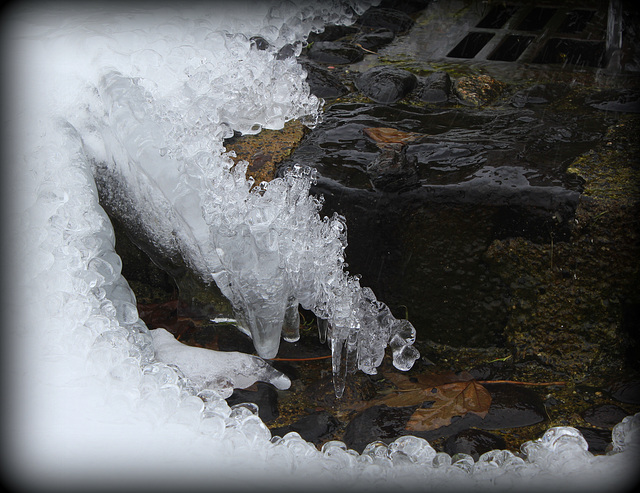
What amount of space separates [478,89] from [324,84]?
793mm

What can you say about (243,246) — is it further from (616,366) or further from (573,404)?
(616,366)

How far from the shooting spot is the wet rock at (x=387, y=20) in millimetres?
4012

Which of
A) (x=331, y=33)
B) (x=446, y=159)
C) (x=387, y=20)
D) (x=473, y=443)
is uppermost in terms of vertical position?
(x=387, y=20)

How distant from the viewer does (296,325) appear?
2.58 meters

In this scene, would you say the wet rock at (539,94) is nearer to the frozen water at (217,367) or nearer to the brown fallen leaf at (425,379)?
the brown fallen leaf at (425,379)

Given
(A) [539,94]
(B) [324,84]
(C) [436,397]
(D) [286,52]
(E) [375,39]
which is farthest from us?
(E) [375,39]

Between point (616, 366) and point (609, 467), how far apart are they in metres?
0.59

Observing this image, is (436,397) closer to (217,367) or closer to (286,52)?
(217,367)

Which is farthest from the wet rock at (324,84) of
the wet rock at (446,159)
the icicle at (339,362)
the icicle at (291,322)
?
the icicle at (339,362)

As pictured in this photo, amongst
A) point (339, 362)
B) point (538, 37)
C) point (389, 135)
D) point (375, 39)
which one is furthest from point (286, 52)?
point (339, 362)

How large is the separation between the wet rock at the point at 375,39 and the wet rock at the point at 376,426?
2331 millimetres

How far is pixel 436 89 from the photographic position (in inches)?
121

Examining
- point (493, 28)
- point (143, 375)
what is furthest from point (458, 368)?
point (493, 28)

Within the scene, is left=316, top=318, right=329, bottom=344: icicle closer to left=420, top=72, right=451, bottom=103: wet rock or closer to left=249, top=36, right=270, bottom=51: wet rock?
left=420, top=72, right=451, bottom=103: wet rock
